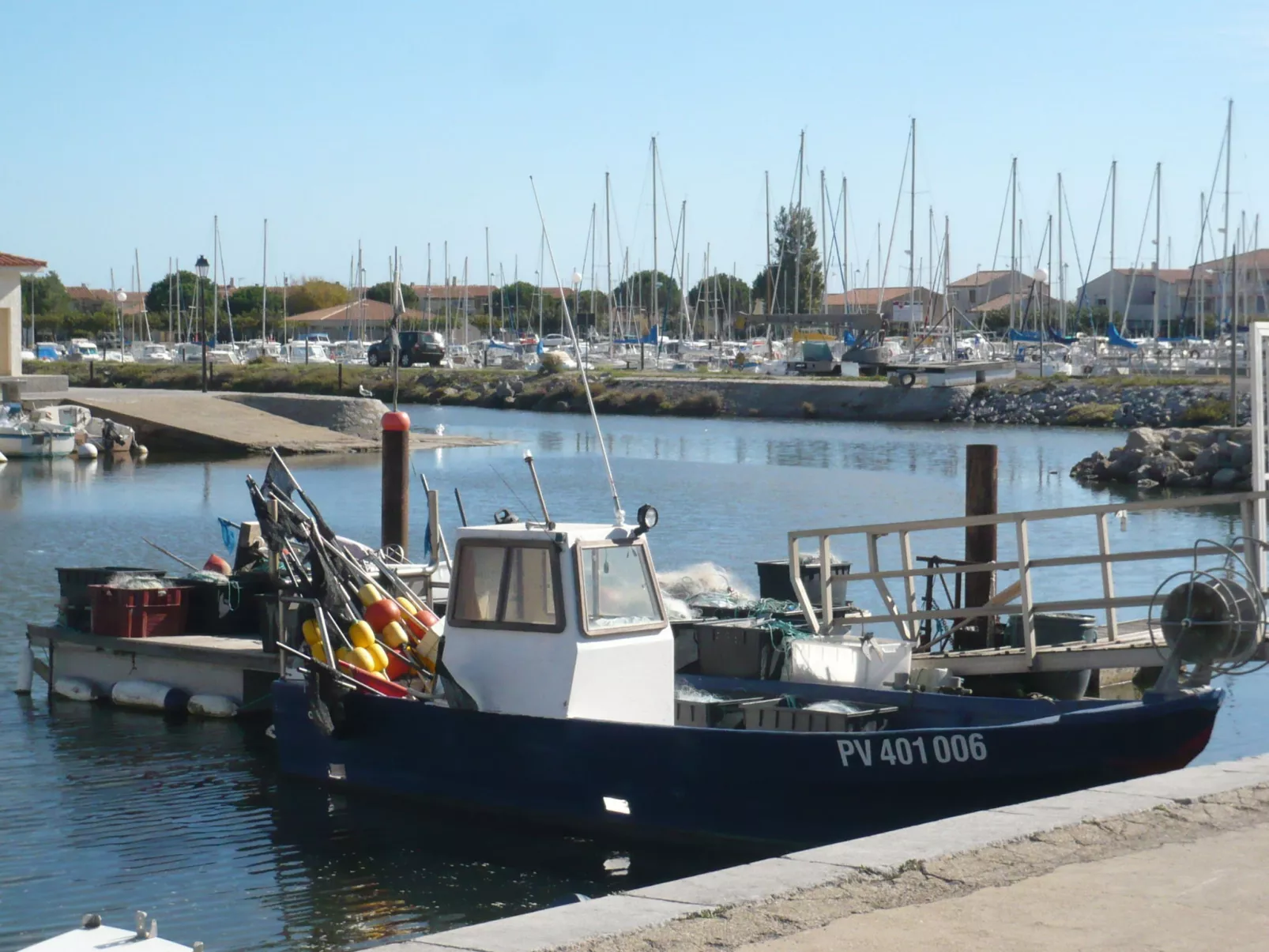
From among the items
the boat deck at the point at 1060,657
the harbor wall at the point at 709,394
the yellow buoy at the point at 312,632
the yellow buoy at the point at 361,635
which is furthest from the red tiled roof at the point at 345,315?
the yellow buoy at the point at 361,635

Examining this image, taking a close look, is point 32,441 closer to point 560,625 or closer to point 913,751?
point 560,625

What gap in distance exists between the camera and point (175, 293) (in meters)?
130

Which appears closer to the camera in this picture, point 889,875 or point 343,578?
point 889,875

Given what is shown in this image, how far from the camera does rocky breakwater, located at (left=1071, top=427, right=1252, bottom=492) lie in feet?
132

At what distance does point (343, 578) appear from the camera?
1363 cm

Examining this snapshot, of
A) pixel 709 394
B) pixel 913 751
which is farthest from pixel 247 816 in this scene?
pixel 709 394

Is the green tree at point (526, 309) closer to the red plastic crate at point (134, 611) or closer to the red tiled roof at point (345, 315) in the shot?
the red tiled roof at point (345, 315)

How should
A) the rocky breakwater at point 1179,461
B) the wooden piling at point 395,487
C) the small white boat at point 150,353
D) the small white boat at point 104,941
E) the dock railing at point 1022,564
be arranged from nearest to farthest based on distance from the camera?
the small white boat at point 104,941, the dock railing at point 1022,564, the wooden piling at point 395,487, the rocky breakwater at point 1179,461, the small white boat at point 150,353

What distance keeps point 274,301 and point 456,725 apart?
131m

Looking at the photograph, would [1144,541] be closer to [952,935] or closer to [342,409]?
[952,935]

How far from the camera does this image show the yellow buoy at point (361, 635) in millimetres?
12711

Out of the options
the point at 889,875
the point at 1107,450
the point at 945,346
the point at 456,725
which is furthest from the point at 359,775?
the point at 945,346

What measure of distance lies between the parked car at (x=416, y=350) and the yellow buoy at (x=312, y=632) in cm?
7329

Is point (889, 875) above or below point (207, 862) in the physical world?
above
